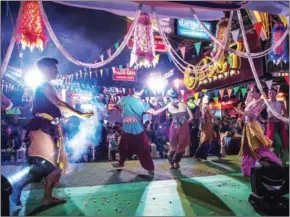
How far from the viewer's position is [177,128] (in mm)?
6758

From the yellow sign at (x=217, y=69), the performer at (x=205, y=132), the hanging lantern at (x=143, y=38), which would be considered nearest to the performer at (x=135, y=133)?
the hanging lantern at (x=143, y=38)

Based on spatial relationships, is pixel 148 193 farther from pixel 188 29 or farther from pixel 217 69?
pixel 217 69

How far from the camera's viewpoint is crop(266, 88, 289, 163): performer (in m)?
6.21

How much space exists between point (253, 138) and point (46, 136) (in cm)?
350

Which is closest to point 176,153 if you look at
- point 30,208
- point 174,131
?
point 174,131

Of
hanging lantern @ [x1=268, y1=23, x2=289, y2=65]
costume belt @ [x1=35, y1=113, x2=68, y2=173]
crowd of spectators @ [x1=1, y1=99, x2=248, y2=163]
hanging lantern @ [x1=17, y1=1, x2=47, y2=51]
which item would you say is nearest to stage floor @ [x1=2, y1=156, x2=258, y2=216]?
costume belt @ [x1=35, y1=113, x2=68, y2=173]

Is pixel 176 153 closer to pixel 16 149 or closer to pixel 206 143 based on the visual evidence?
pixel 206 143

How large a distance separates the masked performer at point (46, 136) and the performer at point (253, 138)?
3.02m

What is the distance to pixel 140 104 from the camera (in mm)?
5969

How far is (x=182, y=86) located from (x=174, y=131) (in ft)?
20.8

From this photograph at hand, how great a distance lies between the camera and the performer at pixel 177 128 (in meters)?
6.58

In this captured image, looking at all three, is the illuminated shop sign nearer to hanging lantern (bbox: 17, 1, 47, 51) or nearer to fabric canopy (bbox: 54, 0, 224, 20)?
fabric canopy (bbox: 54, 0, 224, 20)

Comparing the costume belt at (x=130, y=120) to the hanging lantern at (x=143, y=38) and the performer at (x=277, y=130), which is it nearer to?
the hanging lantern at (x=143, y=38)

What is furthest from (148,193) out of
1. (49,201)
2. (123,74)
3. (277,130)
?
(123,74)
